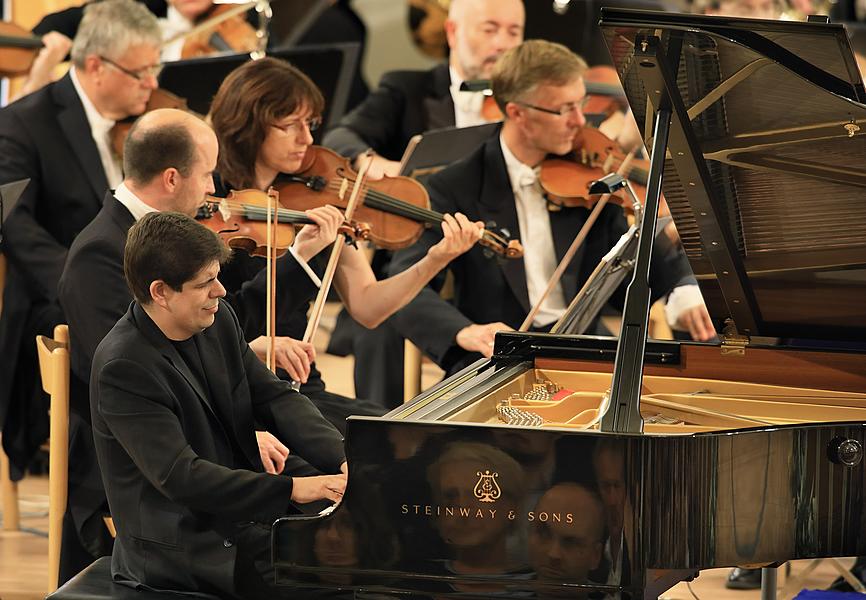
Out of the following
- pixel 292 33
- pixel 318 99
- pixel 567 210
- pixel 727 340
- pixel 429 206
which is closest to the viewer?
pixel 727 340

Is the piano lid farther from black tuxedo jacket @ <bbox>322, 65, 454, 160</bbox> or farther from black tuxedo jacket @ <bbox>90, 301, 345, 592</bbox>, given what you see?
black tuxedo jacket @ <bbox>322, 65, 454, 160</bbox>

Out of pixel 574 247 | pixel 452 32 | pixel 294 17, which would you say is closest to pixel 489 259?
pixel 574 247

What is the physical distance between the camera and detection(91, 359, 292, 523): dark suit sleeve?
92.3 inches

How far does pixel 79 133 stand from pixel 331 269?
3.62 ft

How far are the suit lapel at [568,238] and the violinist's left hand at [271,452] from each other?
4.46ft

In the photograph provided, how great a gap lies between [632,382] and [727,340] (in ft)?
2.37

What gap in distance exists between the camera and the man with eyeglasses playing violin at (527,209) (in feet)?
12.9

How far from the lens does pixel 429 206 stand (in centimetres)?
373

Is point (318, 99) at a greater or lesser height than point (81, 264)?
greater

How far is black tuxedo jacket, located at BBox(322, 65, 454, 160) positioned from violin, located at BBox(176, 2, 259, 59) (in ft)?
1.88

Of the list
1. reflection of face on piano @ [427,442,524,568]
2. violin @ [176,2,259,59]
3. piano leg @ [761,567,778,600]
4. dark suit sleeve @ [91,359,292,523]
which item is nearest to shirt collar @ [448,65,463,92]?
violin @ [176,2,259,59]

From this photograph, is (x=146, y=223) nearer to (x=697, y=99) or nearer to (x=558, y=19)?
(x=697, y=99)

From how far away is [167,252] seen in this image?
2426mm

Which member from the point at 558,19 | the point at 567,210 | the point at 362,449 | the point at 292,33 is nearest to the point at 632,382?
the point at 362,449
